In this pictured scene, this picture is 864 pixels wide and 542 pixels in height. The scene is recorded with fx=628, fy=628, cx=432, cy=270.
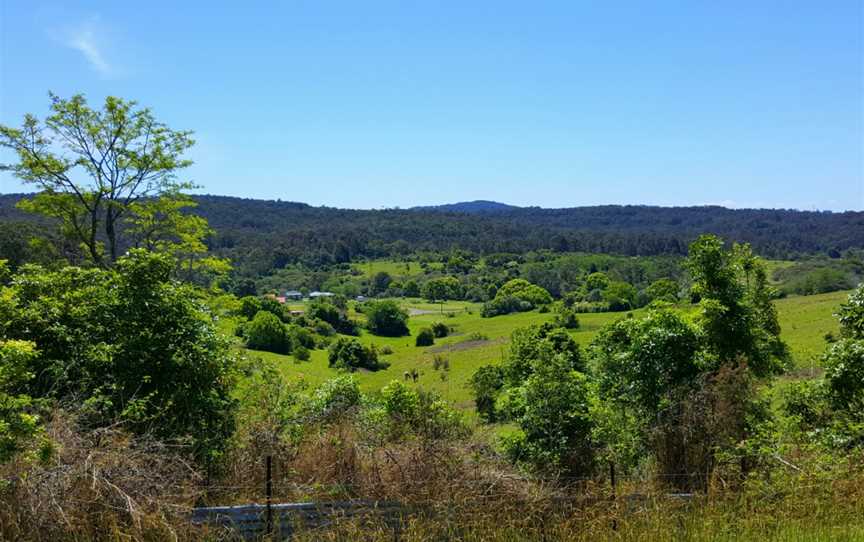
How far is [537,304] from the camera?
126875mm

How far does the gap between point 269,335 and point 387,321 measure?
2834 cm

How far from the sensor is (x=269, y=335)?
273 ft

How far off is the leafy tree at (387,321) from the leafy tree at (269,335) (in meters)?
23.7

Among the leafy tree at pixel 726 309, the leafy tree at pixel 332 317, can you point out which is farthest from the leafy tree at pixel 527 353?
the leafy tree at pixel 332 317

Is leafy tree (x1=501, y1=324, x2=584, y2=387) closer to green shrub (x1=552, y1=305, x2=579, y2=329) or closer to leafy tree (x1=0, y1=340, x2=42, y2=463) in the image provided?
leafy tree (x1=0, y1=340, x2=42, y2=463)

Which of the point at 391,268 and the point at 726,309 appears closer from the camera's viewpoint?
the point at 726,309

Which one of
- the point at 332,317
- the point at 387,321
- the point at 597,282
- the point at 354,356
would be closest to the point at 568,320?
the point at 354,356

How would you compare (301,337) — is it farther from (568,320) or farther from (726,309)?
(726,309)

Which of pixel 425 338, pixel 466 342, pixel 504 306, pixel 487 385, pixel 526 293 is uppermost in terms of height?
pixel 487 385

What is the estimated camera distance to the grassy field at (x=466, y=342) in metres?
47.9

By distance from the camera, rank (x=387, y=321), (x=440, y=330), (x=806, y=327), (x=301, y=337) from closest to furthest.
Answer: (x=806, y=327), (x=301, y=337), (x=440, y=330), (x=387, y=321)

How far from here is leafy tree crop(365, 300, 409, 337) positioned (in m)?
107

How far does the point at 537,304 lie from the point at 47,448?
123 meters

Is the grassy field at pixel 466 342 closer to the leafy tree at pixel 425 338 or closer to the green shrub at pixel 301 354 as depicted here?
the green shrub at pixel 301 354
